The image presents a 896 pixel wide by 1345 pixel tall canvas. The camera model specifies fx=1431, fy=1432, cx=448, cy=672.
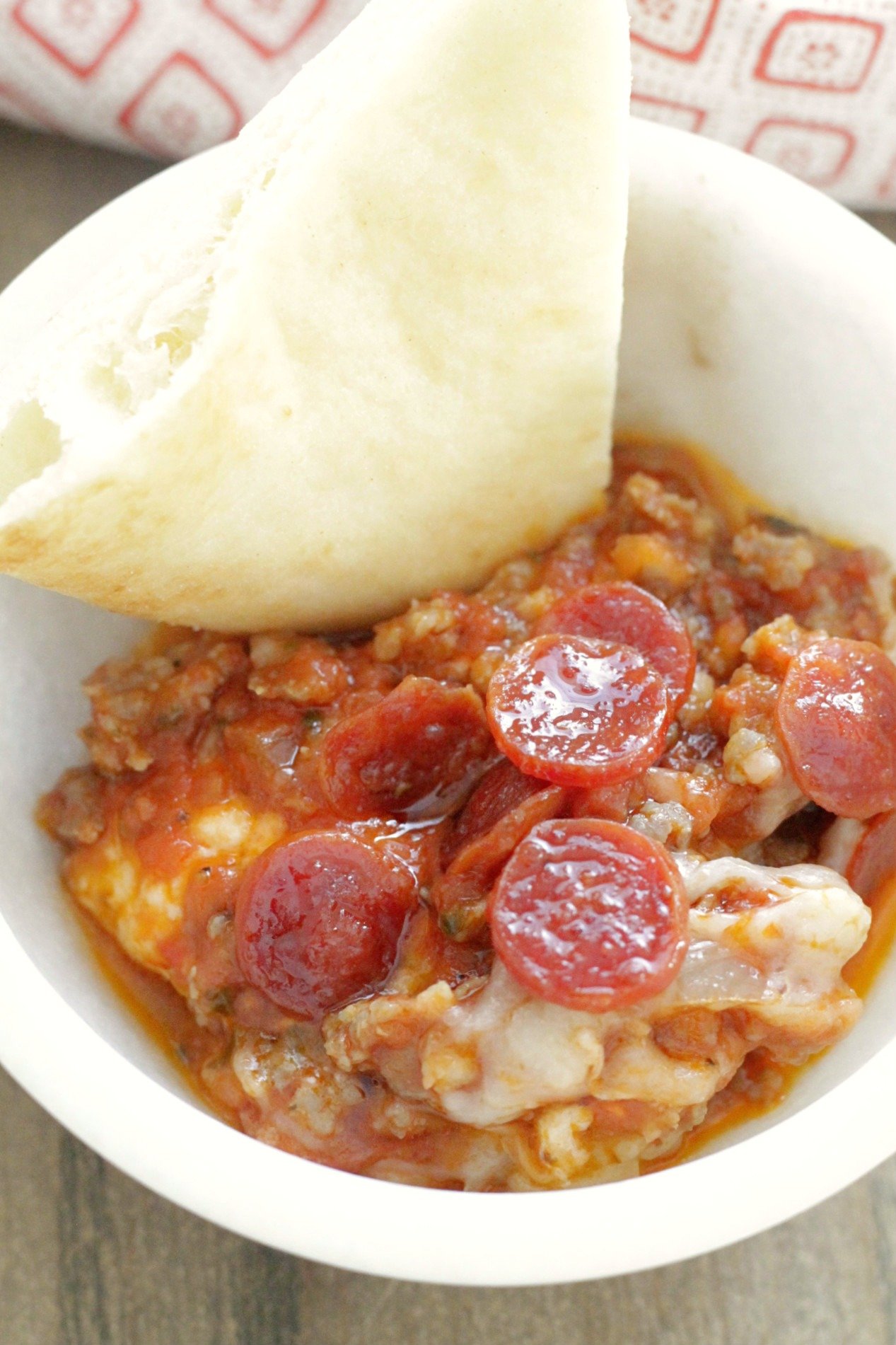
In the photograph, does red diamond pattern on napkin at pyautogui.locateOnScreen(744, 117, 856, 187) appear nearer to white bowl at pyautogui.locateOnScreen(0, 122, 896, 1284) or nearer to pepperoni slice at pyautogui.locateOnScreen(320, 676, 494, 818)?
white bowl at pyautogui.locateOnScreen(0, 122, 896, 1284)

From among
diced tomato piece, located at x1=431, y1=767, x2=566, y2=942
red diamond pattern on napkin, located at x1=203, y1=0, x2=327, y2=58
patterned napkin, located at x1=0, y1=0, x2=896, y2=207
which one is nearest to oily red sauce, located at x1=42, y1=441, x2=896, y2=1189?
diced tomato piece, located at x1=431, y1=767, x2=566, y2=942

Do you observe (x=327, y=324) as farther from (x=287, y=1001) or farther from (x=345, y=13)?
(x=345, y=13)

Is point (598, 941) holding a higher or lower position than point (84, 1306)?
higher

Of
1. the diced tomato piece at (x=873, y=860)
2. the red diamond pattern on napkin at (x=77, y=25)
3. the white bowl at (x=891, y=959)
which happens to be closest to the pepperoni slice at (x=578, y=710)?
the diced tomato piece at (x=873, y=860)

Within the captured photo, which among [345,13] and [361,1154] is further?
[345,13]

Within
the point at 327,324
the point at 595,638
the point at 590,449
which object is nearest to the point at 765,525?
the point at 590,449

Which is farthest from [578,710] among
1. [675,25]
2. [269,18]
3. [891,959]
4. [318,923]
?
A: [269,18]

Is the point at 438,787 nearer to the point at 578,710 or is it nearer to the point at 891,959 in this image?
the point at 578,710
